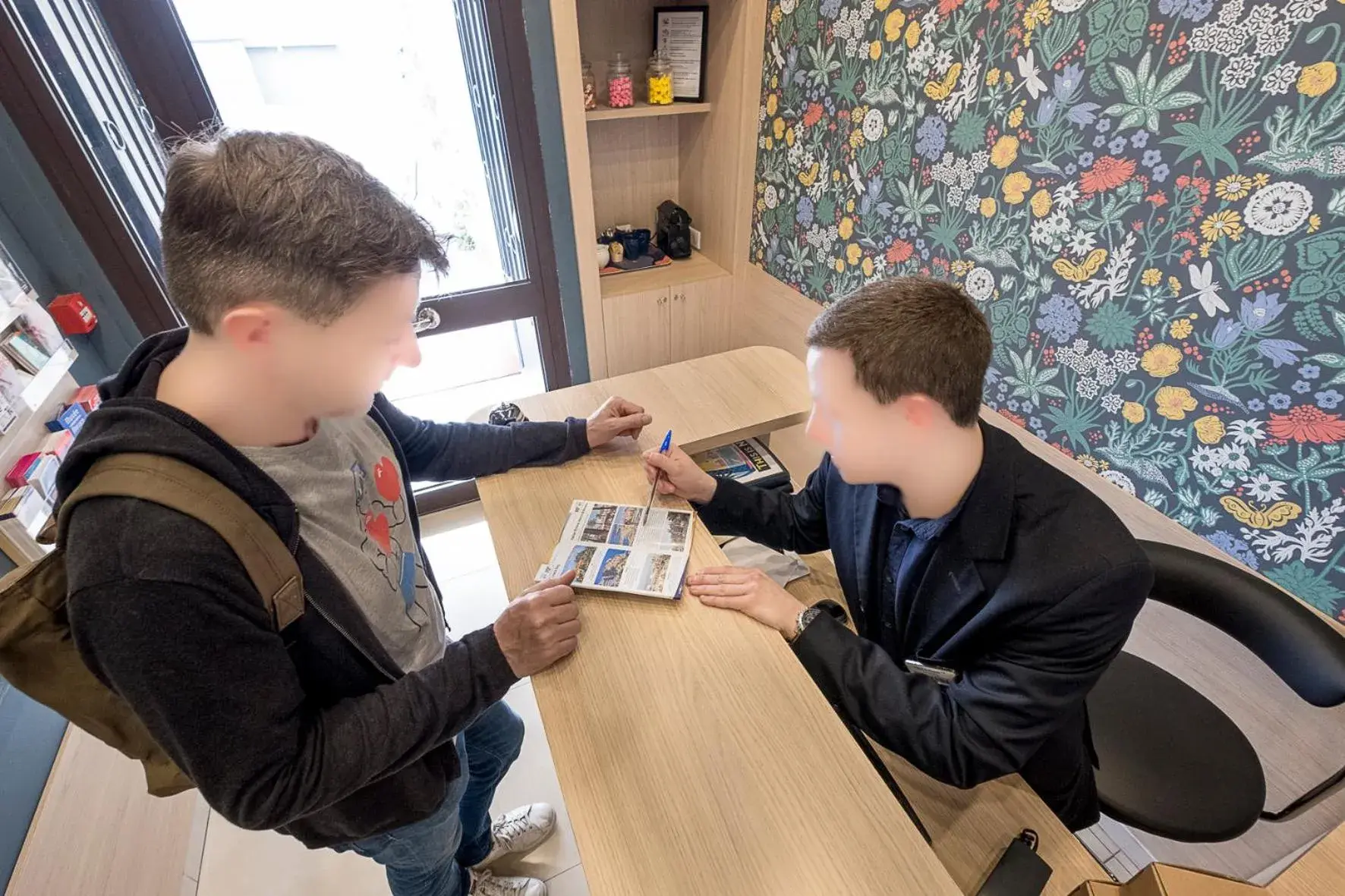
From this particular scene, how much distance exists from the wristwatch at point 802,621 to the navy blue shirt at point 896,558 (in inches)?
6.2

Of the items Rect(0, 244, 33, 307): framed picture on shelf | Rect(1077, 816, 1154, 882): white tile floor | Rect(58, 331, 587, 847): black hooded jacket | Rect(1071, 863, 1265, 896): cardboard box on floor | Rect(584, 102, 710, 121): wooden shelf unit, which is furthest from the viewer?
Rect(584, 102, 710, 121): wooden shelf unit

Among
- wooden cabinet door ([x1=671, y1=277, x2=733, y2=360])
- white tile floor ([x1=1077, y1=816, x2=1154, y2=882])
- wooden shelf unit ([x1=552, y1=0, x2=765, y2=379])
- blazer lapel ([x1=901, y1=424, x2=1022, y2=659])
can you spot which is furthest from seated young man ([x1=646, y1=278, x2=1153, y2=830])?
wooden cabinet door ([x1=671, y1=277, x2=733, y2=360])

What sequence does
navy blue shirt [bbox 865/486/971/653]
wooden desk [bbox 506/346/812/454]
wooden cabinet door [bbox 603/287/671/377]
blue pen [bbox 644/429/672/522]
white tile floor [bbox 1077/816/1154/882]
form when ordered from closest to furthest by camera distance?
navy blue shirt [bbox 865/486/971/653]
blue pen [bbox 644/429/672/522]
white tile floor [bbox 1077/816/1154/882]
wooden desk [bbox 506/346/812/454]
wooden cabinet door [bbox 603/287/671/377]

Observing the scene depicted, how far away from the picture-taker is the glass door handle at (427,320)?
221cm

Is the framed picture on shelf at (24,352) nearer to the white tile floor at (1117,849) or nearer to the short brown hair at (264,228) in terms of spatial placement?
the short brown hair at (264,228)

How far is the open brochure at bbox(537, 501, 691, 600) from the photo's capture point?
3.54ft

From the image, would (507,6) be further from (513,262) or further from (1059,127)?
(1059,127)

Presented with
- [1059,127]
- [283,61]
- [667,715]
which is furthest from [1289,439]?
[283,61]

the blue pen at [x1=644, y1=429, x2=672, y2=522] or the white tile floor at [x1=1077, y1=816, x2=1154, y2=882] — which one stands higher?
the blue pen at [x1=644, y1=429, x2=672, y2=522]

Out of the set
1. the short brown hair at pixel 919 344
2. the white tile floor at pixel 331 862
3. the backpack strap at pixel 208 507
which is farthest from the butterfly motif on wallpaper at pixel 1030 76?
the white tile floor at pixel 331 862

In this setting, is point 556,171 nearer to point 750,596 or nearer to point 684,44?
point 684,44

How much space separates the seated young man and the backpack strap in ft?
2.11

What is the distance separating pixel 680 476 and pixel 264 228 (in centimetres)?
87

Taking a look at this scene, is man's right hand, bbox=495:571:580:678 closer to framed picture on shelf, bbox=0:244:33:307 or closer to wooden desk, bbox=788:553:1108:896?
wooden desk, bbox=788:553:1108:896
